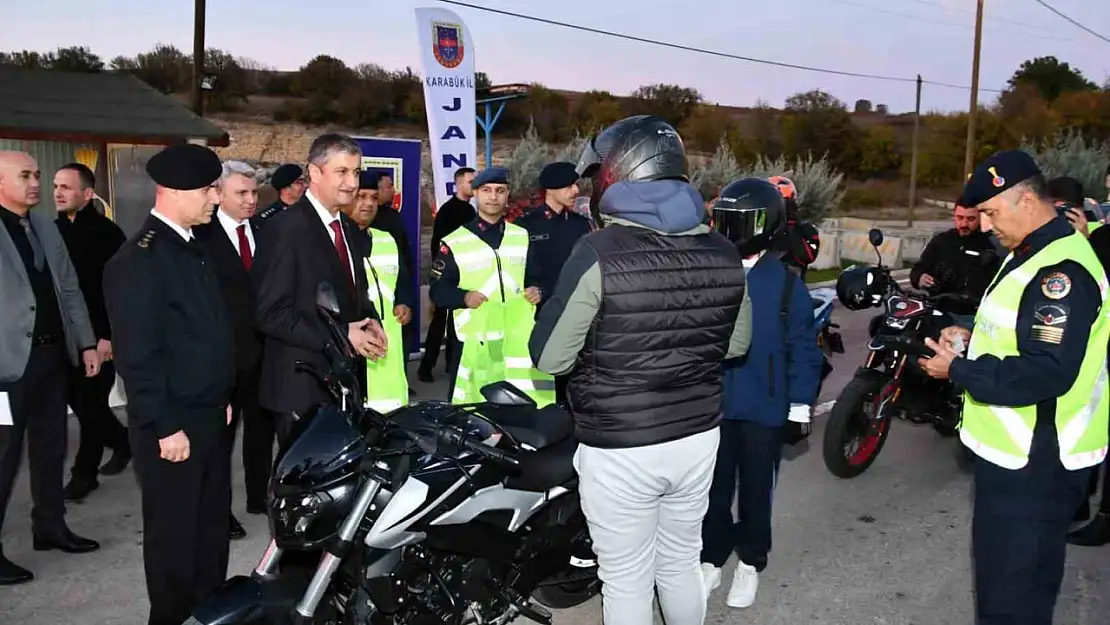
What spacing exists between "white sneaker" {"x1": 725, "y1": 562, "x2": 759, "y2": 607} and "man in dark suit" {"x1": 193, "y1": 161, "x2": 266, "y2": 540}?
7.56 ft

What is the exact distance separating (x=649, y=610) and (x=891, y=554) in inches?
87.9

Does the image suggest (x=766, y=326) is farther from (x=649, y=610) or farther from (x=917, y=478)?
(x=917, y=478)

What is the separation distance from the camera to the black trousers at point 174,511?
10.8 feet

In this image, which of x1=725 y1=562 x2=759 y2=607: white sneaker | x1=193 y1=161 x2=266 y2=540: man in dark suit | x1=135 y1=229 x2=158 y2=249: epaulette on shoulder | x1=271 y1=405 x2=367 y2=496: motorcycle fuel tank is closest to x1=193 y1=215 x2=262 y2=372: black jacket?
x1=193 y1=161 x2=266 y2=540: man in dark suit

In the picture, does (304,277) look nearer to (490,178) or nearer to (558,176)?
(490,178)

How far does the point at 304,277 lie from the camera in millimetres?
3943

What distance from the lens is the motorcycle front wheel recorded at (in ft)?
18.5

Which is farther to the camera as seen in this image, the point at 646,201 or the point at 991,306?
the point at 991,306

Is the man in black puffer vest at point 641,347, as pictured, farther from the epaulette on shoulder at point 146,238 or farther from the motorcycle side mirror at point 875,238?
the motorcycle side mirror at point 875,238

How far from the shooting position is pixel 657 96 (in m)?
53.4

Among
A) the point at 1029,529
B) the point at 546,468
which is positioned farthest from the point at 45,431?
the point at 1029,529

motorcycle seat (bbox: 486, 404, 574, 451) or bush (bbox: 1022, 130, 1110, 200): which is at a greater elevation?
bush (bbox: 1022, 130, 1110, 200)

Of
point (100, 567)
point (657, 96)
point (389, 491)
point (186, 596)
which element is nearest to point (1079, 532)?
point (389, 491)

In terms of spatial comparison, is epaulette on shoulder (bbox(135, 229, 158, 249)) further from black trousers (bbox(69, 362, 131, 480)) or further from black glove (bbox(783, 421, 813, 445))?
black glove (bbox(783, 421, 813, 445))
